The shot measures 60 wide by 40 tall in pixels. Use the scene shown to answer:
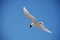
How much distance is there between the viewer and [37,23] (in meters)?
1.38

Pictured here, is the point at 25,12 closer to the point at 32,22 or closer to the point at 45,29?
the point at 32,22

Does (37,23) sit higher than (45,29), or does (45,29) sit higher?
(45,29)

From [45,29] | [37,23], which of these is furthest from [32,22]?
[45,29]

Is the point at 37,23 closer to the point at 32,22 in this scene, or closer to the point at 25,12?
the point at 32,22

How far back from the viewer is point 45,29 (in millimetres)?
1646

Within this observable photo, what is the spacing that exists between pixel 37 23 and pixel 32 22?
55 millimetres

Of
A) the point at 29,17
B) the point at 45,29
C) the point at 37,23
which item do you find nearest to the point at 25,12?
the point at 29,17

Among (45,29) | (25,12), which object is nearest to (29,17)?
(25,12)

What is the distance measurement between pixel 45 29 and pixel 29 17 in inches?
14.6

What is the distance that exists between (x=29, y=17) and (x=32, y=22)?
0.24 feet

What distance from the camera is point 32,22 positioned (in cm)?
140

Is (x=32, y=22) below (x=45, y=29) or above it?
below

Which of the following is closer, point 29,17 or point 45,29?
point 29,17

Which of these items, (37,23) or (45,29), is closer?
(37,23)
